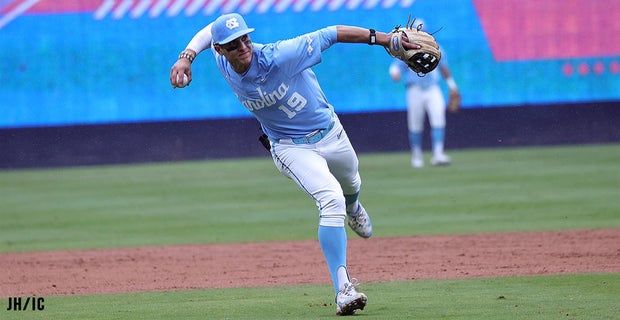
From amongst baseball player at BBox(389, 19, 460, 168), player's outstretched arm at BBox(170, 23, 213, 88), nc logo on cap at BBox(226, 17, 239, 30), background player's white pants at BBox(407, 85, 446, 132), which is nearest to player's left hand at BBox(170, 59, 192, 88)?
player's outstretched arm at BBox(170, 23, 213, 88)

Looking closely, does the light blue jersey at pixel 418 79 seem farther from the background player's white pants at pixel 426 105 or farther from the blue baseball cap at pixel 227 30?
the blue baseball cap at pixel 227 30

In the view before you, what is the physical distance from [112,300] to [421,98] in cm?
1194

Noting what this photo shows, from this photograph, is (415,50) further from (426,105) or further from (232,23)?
(426,105)

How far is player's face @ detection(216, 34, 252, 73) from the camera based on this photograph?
7258 millimetres

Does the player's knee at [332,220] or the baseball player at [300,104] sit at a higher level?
the baseball player at [300,104]

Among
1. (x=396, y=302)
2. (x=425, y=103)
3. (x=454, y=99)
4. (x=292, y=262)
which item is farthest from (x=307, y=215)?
(x=396, y=302)

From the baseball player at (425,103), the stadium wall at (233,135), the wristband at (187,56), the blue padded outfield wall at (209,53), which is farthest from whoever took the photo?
the stadium wall at (233,135)

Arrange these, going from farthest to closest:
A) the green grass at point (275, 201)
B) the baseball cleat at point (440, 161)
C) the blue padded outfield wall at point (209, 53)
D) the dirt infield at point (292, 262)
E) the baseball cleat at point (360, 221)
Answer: the blue padded outfield wall at point (209, 53), the baseball cleat at point (440, 161), the green grass at point (275, 201), the dirt infield at point (292, 262), the baseball cleat at point (360, 221)

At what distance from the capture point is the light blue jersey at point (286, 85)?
738cm

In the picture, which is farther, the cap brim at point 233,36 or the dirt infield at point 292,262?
the dirt infield at point 292,262

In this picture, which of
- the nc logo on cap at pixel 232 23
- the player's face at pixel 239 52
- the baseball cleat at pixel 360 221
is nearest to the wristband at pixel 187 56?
the player's face at pixel 239 52

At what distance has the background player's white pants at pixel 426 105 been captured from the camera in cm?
1920

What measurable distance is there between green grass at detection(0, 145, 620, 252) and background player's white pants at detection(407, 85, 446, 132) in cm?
76

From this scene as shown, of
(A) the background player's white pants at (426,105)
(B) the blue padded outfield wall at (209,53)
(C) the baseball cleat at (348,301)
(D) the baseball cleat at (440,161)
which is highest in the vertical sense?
(B) the blue padded outfield wall at (209,53)
